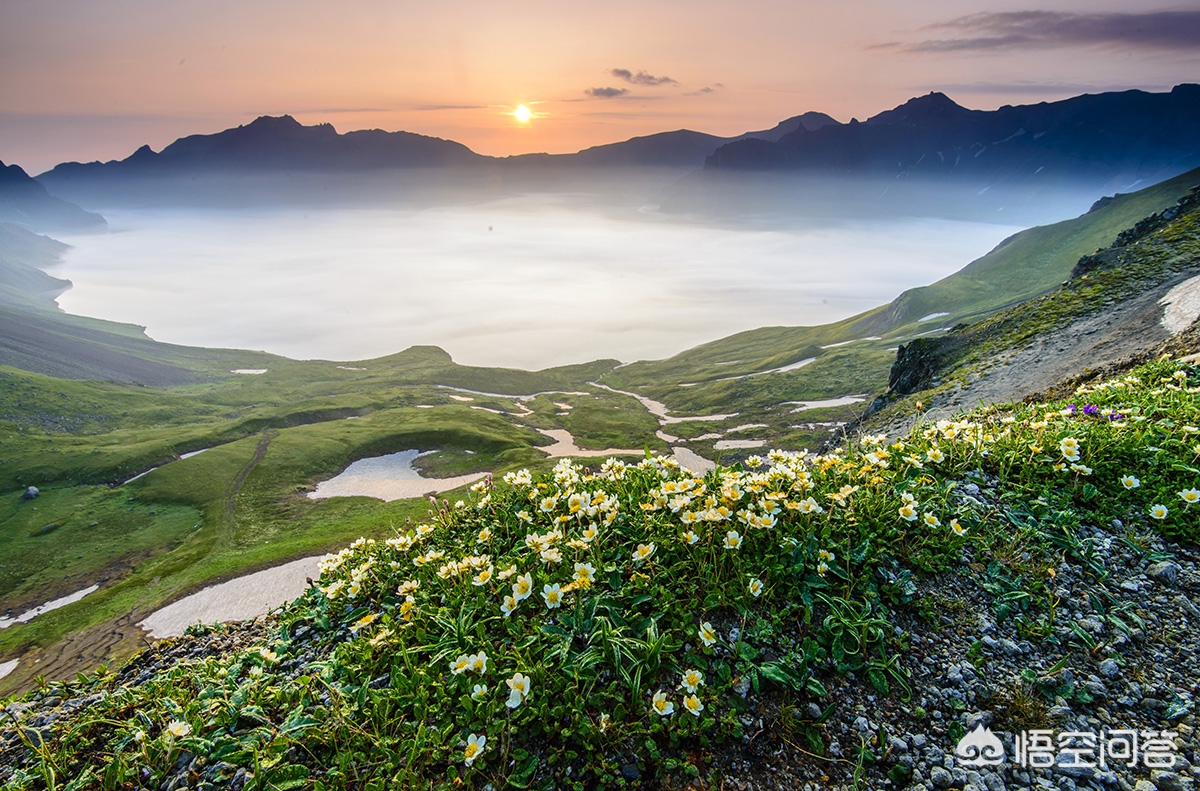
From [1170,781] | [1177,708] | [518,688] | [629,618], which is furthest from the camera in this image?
[629,618]

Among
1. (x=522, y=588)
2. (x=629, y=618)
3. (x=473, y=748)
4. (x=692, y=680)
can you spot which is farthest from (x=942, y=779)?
(x=522, y=588)

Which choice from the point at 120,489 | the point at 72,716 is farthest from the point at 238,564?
the point at 72,716

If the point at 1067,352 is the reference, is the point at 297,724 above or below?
below

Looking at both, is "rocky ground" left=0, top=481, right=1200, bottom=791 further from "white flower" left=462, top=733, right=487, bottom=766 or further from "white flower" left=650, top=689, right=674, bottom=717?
"white flower" left=462, top=733, right=487, bottom=766

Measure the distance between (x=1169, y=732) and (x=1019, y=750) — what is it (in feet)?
4.45

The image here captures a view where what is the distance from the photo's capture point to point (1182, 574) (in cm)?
636

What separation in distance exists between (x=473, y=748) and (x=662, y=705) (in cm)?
178

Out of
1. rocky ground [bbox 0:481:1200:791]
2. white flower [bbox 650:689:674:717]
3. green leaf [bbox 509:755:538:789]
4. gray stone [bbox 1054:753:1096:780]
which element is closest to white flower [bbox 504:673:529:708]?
green leaf [bbox 509:755:538:789]

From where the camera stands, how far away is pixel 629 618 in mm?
6145

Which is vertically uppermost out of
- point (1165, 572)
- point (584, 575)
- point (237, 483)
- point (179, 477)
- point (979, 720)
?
point (584, 575)

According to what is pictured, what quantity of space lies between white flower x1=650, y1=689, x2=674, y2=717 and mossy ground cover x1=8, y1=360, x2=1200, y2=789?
32 mm

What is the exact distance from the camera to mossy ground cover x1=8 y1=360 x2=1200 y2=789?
5.22 m

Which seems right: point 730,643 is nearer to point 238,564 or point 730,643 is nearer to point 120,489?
point 238,564

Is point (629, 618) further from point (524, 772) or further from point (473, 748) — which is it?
point (473, 748)
